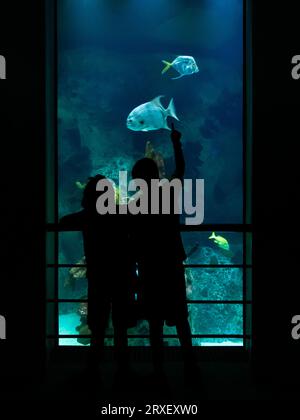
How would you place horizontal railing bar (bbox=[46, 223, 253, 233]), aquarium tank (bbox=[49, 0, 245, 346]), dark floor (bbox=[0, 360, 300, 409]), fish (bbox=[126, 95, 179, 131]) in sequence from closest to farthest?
dark floor (bbox=[0, 360, 300, 409])
horizontal railing bar (bbox=[46, 223, 253, 233])
fish (bbox=[126, 95, 179, 131])
aquarium tank (bbox=[49, 0, 245, 346])

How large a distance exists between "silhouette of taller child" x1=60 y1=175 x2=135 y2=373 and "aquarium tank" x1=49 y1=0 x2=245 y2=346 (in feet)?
28.8

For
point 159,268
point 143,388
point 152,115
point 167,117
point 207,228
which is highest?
point 167,117

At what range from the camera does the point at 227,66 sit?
14.0m

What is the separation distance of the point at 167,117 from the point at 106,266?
10663mm

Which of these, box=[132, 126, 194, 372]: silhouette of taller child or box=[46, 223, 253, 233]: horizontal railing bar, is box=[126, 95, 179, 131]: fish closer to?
box=[46, 223, 253, 233]: horizontal railing bar

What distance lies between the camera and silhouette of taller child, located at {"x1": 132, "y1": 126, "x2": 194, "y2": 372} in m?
2.54

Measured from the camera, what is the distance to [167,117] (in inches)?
503
